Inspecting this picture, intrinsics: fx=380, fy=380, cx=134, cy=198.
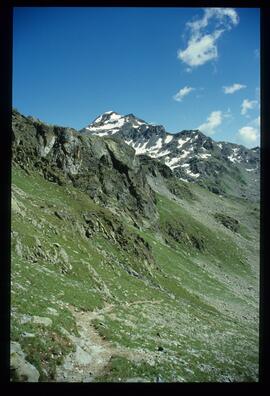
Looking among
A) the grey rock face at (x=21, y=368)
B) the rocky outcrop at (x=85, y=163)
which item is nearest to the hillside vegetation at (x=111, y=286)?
the grey rock face at (x=21, y=368)

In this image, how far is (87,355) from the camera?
14734 mm

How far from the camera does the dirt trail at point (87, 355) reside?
12.1m

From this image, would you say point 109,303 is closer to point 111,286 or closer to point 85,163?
point 111,286

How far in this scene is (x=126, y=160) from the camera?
8862 centimetres

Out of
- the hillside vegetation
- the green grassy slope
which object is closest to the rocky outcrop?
the hillside vegetation

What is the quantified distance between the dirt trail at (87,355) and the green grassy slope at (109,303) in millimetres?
60

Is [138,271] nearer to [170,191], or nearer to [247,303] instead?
[247,303]

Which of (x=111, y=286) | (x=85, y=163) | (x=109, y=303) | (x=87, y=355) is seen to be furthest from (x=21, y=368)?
(x=85, y=163)

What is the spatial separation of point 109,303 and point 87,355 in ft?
49.5

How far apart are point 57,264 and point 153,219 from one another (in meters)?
57.1

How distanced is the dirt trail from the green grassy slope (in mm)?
60

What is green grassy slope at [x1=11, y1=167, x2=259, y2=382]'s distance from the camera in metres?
14.4

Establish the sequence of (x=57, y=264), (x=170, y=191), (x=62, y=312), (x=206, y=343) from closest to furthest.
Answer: (x=62, y=312) → (x=206, y=343) → (x=57, y=264) → (x=170, y=191)
